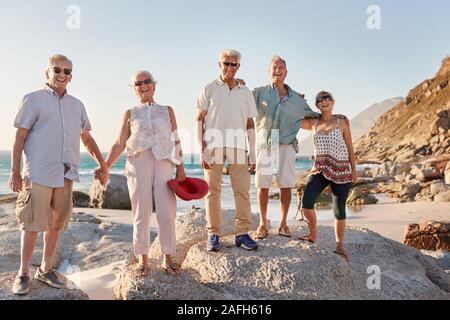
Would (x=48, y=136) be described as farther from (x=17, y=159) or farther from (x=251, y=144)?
(x=251, y=144)

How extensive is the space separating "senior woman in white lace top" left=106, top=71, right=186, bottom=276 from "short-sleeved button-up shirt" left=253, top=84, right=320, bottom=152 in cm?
123

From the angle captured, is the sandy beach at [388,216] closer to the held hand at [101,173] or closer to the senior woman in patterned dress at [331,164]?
the senior woman in patterned dress at [331,164]

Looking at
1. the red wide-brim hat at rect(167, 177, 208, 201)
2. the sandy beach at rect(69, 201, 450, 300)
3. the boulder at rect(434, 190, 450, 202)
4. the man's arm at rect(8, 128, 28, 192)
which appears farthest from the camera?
the boulder at rect(434, 190, 450, 202)

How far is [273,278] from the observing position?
4.73 meters

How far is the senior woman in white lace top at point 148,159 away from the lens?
4613 millimetres

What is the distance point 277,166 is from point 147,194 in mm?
1666

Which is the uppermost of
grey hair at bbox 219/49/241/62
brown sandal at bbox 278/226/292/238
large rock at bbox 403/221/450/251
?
grey hair at bbox 219/49/241/62

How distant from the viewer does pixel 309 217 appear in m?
5.48

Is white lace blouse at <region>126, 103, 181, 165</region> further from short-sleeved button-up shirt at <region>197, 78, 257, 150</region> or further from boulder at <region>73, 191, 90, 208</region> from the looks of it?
boulder at <region>73, 191, 90, 208</region>

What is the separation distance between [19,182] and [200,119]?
1.88 metres

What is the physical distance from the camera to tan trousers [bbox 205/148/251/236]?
5078mm

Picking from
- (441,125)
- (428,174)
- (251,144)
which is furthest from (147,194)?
(441,125)

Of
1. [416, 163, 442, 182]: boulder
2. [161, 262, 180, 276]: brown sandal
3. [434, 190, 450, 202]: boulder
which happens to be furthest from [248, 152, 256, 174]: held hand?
[416, 163, 442, 182]: boulder
